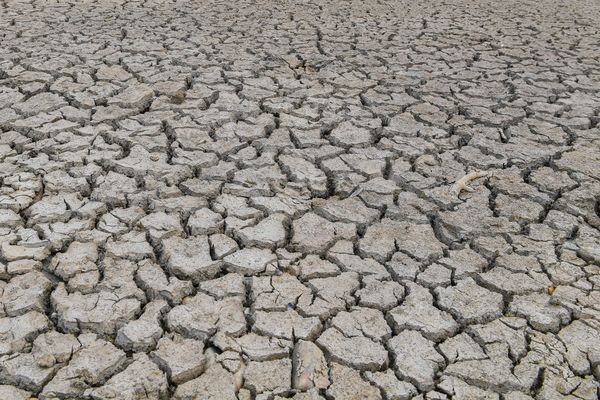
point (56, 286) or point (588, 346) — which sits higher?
point (588, 346)

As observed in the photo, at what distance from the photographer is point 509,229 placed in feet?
7.92

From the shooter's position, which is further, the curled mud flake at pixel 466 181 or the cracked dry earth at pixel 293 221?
the curled mud flake at pixel 466 181

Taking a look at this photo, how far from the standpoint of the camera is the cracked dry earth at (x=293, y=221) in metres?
1.75

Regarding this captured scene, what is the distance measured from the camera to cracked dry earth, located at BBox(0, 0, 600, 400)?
175cm

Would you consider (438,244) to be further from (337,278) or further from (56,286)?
(56,286)

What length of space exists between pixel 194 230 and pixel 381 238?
Answer: 0.67 metres

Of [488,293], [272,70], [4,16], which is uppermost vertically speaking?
[488,293]

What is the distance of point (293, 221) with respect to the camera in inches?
95.0

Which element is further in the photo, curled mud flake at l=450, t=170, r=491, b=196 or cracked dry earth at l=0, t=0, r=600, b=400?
curled mud flake at l=450, t=170, r=491, b=196

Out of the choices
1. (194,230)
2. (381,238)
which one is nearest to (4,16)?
(194,230)

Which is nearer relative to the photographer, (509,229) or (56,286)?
(56,286)

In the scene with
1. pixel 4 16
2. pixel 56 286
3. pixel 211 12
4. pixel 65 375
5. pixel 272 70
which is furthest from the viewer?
pixel 211 12

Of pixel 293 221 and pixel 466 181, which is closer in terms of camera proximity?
pixel 293 221

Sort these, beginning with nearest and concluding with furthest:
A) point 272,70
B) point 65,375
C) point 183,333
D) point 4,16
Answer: point 65,375 < point 183,333 < point 272,70 < point 4,16
